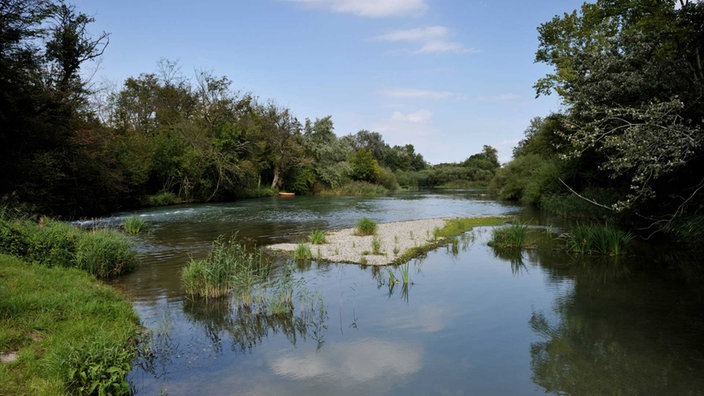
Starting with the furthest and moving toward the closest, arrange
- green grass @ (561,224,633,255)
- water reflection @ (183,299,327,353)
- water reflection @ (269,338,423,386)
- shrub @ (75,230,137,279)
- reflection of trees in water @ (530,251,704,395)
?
1. green grass @ (561,224,633,255)
2. shrub @ (75,230,137,279)
3. water reflection @ (183,299,327,353)
4. water reflection @ (269,338,423,386)
5. reflection of trees in water @ (530,251,704,395)

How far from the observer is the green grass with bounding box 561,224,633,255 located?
15.8 meters

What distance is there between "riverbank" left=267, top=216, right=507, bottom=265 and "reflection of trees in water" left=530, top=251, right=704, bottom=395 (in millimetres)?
5866

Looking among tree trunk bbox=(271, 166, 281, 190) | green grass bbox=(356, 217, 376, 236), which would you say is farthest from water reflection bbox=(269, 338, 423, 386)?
tree trunk bbox=(271, 166, 281, 190)

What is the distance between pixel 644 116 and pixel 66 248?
15.3m

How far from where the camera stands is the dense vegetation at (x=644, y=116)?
10977 mm

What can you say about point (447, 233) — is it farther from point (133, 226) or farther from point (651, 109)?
point (133, 226)

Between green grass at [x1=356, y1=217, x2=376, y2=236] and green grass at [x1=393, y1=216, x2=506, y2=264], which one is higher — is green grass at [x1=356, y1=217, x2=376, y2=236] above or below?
above

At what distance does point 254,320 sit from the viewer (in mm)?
9086

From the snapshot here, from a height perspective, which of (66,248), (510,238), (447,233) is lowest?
(447,233)

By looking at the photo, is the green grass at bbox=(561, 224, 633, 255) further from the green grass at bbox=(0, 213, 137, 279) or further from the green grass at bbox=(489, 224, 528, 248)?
the green grass at bbox=(0, 213, 137, 279)

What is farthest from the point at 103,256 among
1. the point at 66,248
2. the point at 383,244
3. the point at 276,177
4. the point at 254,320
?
the point at 276,177

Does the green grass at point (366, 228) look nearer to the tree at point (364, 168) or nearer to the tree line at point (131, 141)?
the tree line at point (131, 141)

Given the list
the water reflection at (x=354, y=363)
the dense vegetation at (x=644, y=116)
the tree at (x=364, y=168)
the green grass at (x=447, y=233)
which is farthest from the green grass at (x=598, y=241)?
the tree at (x=364, y=168)

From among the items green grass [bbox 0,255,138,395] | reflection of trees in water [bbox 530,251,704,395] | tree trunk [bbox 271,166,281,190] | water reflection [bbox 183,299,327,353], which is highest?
tree trunk [bbox 271,166,281,190]
